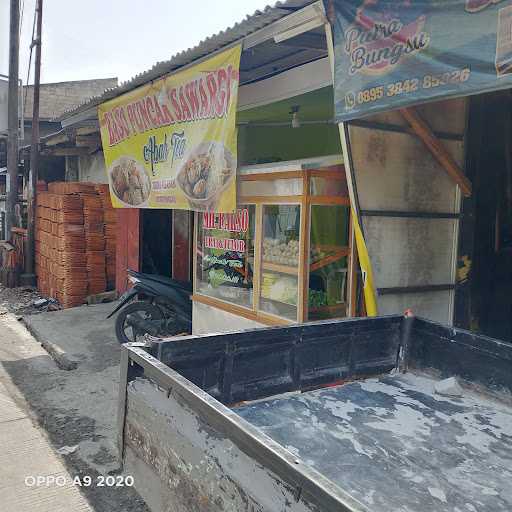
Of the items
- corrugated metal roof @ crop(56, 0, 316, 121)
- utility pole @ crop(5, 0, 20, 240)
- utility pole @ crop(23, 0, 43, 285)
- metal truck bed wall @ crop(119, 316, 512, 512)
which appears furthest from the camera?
utility pole @ crop(5, 0, 20, 240)

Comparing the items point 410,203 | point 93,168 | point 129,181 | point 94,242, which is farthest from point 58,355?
point 93,168

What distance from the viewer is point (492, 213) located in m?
5.43

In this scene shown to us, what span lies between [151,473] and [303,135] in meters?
6.32

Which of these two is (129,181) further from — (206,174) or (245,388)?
(245,388)

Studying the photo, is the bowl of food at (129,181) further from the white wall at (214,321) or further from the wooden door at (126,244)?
the white wall at (214,321)

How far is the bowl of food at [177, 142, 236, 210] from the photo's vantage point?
5.29 metres

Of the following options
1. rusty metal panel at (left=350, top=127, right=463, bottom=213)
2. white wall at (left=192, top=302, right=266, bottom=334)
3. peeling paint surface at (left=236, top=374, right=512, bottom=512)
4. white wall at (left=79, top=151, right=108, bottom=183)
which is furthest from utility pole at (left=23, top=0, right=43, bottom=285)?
peeling paint surface at (left=236, top=374, right=512, bottom=512)

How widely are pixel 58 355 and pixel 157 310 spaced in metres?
1.48

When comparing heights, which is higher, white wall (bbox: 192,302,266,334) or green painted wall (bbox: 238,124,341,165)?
green painted wall (bbox: 238,124,341,165)

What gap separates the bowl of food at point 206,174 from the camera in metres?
5.29

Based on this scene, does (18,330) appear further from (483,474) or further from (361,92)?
(483,474)

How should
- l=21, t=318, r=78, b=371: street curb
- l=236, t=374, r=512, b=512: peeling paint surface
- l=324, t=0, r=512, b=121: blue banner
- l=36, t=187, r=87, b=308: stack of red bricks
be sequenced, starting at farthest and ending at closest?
l=36, t=187, r=87, b=308: stack of red bricks → l=21, t=318, r=78, b=371: street curb → l=324, t=0, r=512, b=121: blue banner → l=236, t=374, r=512, b=512: peeling paint surface

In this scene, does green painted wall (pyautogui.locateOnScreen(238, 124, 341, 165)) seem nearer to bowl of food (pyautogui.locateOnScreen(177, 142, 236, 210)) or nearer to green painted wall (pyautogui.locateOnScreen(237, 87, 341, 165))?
green painted wall (pyautogui.locateOnScreen(237, 87, 341, 165))

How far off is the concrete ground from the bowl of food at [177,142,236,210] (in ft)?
7.92
